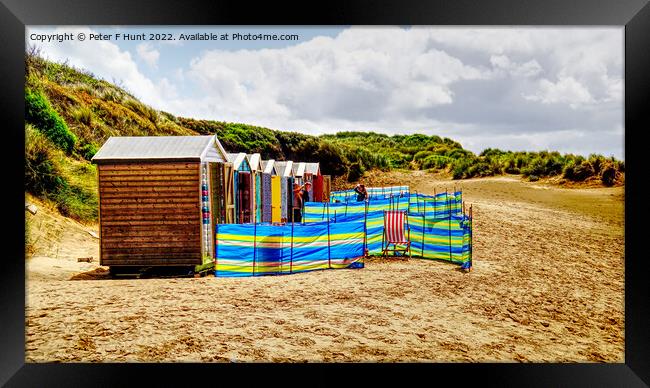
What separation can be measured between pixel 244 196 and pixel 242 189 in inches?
9.5

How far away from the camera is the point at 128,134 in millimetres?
A: 23016

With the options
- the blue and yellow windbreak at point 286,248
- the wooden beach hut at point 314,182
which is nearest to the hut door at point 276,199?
the wooden beach hut at point 314,182

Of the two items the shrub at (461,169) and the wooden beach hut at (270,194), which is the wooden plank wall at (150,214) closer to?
the wooden beach hut at (270,194)

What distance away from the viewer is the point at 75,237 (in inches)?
570

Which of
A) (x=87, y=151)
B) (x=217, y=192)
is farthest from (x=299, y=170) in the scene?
(x=217, y=192)

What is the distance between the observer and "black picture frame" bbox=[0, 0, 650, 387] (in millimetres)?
6027

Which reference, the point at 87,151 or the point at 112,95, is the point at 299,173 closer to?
the point at 87,151

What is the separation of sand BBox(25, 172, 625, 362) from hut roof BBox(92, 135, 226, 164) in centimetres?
265

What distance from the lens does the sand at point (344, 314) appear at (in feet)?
21.3

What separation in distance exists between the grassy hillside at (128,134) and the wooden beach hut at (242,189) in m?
5.84

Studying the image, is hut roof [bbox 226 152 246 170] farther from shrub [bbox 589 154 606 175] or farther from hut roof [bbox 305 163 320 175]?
shrub [bbox 589 154 606 175]

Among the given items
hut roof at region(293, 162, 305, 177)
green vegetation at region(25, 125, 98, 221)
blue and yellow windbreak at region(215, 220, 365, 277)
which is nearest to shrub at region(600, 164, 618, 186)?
hut roof at region(293, 162, 305, 177)

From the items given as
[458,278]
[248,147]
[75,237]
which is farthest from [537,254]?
[248,147]

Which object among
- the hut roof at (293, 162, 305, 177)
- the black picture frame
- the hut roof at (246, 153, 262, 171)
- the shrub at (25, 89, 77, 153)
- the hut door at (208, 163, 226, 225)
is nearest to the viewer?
the black picture frame
